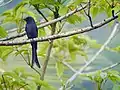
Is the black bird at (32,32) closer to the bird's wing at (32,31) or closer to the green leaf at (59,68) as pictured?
the bird's wing at (32,31)

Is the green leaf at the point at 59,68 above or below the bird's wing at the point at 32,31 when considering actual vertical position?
below

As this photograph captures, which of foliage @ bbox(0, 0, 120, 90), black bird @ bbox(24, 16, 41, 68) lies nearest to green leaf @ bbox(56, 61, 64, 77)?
foliage @ bbox(0, 0, 120, 90)

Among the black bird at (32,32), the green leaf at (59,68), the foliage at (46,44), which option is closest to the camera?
the foliage at (46,44)

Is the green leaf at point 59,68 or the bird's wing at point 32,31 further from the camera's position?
the green leaf at point 59,68

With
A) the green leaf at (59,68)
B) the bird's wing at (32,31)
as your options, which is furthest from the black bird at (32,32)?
the green leaf at (59,68)

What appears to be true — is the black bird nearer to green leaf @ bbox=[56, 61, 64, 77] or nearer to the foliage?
the foliage

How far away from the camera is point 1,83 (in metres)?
0.78

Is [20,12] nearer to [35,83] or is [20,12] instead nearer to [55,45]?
[35,83]

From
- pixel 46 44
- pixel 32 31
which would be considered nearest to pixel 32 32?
pixel 32 31

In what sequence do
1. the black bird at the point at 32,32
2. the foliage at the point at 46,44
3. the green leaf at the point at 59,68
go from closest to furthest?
the foliage at the point at 46,44
the black bird at the point at 32,32
the green leaf at the point at 59,68

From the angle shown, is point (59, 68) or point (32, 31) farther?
point (59, 68)

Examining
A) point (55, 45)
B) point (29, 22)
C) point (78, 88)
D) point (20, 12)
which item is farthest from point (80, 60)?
point (20, 12)

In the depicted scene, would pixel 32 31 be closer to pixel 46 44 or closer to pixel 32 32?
pixel 32 32

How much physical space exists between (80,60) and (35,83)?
114 centimetres
